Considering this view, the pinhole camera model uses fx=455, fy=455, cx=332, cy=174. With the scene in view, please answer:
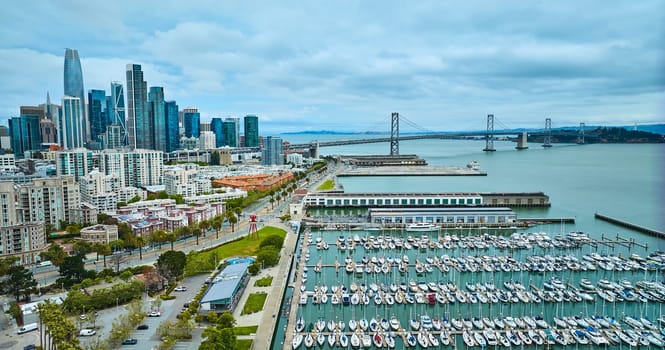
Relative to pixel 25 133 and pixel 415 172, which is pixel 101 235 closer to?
pixel 415 172

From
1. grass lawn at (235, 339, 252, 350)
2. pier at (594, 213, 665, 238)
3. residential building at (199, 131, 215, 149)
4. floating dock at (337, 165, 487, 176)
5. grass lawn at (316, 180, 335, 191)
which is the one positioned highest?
residential building at (199, 131, 215, 149)

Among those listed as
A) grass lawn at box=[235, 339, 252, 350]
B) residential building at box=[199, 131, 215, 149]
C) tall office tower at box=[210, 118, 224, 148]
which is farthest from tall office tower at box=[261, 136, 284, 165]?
grass lawn at box=[235, 339, 252, 350]

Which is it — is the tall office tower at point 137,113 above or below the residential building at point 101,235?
above

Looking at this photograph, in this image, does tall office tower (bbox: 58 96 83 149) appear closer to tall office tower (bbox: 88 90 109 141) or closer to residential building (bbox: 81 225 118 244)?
tall office tower (bbox: 88 90 109 141)

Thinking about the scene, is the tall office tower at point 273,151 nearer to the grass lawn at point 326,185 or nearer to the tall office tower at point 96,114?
the grass lawn at point 326,185

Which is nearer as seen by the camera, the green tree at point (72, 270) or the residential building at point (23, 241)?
the green tree at point (72, 270)

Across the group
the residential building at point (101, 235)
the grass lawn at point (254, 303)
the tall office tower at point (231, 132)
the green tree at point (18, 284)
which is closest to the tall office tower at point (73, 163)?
the residential building at point (101, 235)
